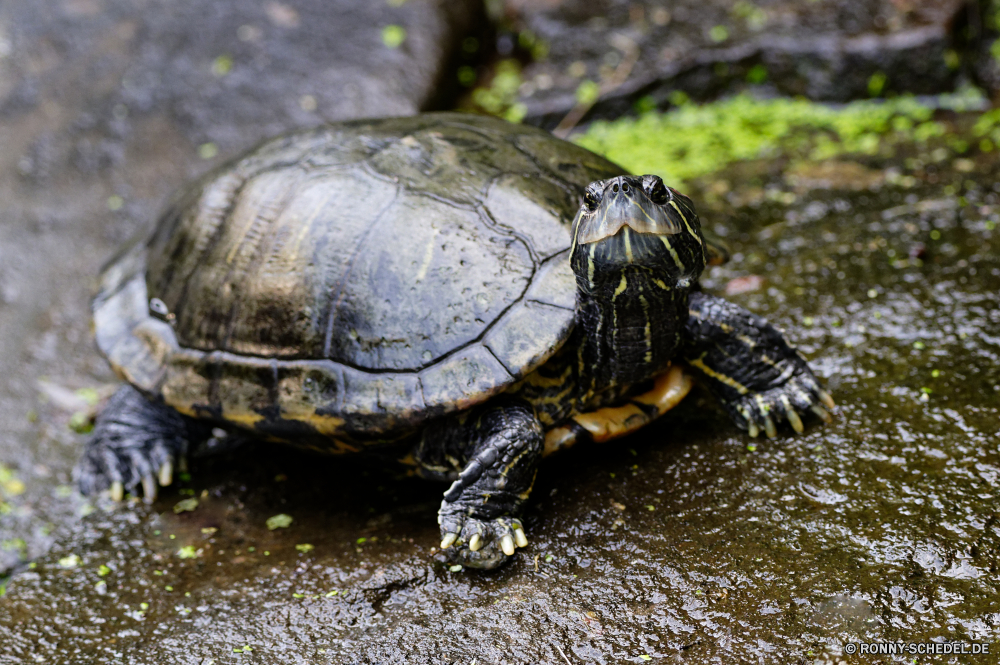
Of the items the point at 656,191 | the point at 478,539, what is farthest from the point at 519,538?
the point at 656,191

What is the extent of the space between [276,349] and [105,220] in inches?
152

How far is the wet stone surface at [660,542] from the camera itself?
2.82 meters

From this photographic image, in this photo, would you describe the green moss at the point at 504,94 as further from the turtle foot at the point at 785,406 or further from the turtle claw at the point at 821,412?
the turtle claw at the point at 821,412

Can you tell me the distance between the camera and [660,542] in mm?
3186

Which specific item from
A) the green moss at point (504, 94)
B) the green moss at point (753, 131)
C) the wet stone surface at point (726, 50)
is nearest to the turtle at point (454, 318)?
the green moss at point (753, 131)

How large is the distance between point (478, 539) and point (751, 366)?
4.85 ft

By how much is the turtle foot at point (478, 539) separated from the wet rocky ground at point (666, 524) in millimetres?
84

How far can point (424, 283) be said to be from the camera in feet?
11.4


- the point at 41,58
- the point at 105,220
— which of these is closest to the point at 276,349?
the point at 105,220

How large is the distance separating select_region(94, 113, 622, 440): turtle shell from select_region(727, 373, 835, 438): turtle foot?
3.22ft

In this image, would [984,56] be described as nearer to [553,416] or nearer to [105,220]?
[553,416]

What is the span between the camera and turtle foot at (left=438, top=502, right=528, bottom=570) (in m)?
3.18

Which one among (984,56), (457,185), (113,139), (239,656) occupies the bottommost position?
(239,656)

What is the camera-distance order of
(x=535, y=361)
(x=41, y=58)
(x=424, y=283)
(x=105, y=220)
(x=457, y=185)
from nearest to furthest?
1. (x=535, y=361)
2. (x=424, y=283)
3. (x=457, y=185)
4. (x=105, y=220)
5. (x=41, y=58)
